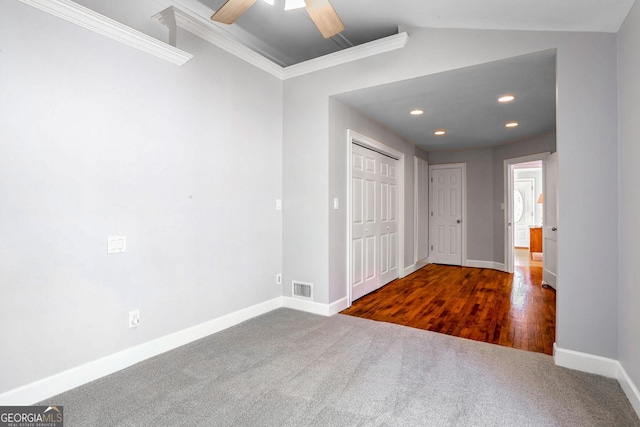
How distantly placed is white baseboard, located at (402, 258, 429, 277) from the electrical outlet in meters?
4.19

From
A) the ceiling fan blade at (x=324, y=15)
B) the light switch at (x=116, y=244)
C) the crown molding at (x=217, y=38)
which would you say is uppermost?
the crown molding at (x=217, y=38)

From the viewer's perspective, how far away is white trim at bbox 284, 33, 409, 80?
2.93m

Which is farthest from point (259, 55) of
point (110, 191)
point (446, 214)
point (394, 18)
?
point (446, 214)

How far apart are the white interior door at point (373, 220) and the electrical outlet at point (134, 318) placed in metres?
2.33

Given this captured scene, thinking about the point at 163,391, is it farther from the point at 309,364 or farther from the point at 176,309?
the point at 309,364

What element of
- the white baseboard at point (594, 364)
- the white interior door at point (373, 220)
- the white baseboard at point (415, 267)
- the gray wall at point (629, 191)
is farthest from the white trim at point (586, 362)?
the white baseboard at point (415, 267)

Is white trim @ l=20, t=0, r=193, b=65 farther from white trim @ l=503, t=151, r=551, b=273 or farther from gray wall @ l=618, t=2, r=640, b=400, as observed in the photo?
white trim @ l=503, t=151, r=551, b=273

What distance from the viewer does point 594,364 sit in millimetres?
2219

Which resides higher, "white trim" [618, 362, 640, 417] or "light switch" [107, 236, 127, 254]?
"light switch" [107, 236, 127, 254]

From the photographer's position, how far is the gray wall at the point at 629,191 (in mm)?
1842

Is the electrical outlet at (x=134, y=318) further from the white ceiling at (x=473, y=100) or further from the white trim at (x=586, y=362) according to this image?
the white trim at (x=586, y=362)

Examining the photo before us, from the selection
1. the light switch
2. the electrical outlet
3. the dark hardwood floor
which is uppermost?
the light switch
